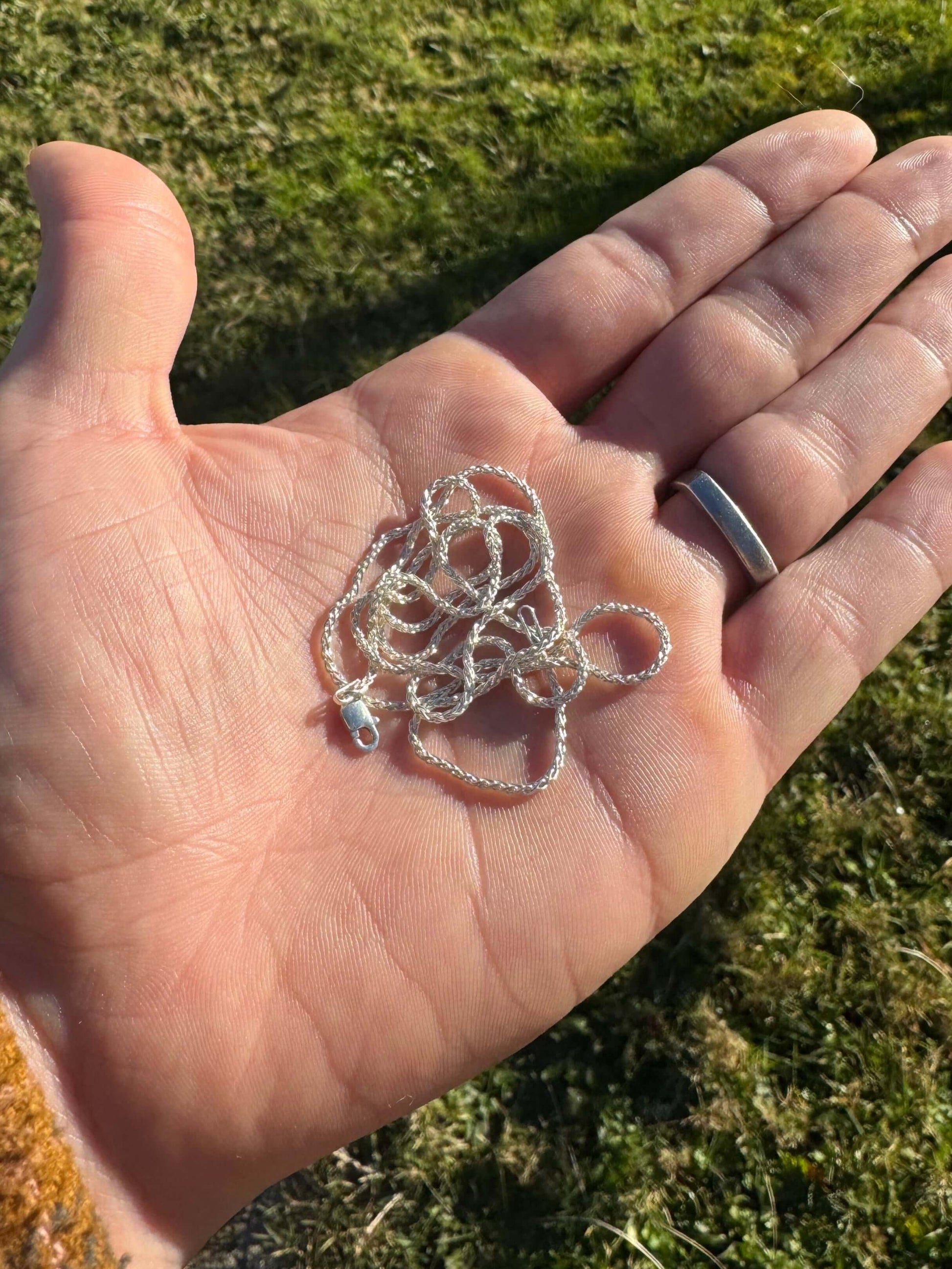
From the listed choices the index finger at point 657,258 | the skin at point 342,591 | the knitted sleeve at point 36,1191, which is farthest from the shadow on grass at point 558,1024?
the knitted sleeve at point 36,1191

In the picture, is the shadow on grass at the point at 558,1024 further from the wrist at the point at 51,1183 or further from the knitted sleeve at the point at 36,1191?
the knitted sleeve at the point at 36,1191

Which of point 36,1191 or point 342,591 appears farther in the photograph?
point 342,591

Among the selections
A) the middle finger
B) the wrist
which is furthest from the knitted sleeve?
the middle finger

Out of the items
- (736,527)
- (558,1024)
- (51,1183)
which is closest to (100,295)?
(736,527)

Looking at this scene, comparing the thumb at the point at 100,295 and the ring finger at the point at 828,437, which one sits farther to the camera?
the ring finger at the point at 828,437

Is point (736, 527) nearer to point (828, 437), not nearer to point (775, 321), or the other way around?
point (828, 437)

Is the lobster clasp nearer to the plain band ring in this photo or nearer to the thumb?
the thumb
